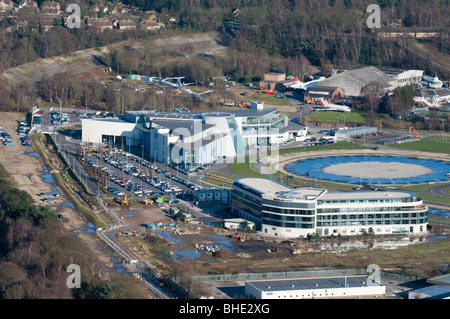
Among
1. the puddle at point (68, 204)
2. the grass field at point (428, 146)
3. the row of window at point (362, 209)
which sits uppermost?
the row of window at point (362, 209)

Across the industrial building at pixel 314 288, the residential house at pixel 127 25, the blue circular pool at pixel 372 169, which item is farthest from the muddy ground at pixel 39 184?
the residential house at pixel 127 25

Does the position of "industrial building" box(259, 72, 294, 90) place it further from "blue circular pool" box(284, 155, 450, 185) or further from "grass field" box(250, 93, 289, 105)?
"blue circular pool" box(284, 155, 450, 185)

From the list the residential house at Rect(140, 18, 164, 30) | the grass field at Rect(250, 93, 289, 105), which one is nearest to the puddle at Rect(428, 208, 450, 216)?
the grass field at Rect(250, 93, 289, 105)

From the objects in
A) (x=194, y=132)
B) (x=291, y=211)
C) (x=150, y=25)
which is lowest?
(x=291, y=211)

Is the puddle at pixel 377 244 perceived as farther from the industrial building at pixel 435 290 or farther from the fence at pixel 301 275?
the industrial building at pixel 435 290

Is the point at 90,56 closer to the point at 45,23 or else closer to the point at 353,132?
the point at 45,23

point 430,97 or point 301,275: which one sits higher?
point 430,97

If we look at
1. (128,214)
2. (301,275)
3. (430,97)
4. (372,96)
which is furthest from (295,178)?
(430,97)
